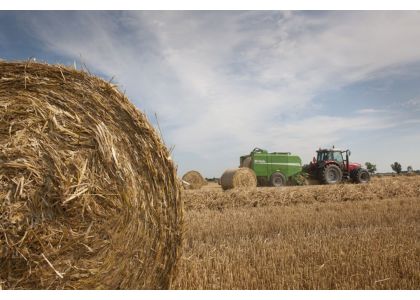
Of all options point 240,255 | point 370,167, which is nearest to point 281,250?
point 240,255

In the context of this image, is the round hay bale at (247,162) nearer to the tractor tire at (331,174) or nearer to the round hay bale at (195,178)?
the round hay bale at (195,178)

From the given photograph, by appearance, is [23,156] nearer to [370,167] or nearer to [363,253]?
[363,253]

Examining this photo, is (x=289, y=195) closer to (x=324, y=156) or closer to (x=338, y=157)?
(x=324, y=156)

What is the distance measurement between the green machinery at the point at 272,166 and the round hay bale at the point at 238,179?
7.67ft

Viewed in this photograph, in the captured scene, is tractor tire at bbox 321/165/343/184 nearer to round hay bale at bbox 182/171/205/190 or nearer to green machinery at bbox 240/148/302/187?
green machinery at bbox 240/148/302/187

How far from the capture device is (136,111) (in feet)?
12.6

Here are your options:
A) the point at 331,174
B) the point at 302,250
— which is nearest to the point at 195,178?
the point at 331,174

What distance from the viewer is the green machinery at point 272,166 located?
18781 millimetres

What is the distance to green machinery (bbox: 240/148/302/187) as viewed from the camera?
739 inches

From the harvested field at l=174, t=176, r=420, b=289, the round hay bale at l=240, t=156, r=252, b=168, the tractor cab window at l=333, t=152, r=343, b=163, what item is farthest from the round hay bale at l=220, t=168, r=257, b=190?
the harvested field at l=174, t=176, r=420, b=289

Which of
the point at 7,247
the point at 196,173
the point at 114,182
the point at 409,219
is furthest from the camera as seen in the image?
the point at 196,173

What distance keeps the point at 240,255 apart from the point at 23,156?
2.42 metres

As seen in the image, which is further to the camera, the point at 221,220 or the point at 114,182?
the point at 221,220

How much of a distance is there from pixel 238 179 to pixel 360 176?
6.10 meters
